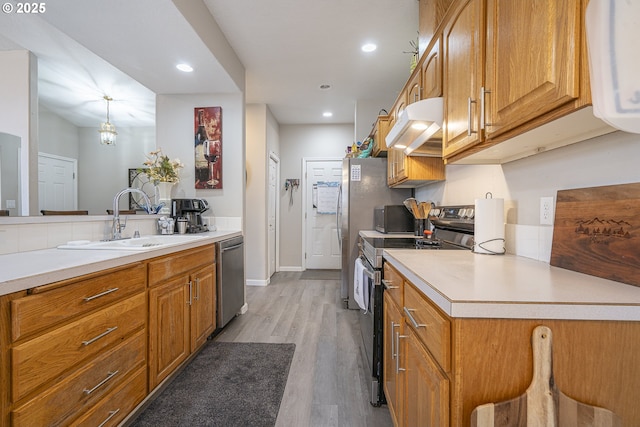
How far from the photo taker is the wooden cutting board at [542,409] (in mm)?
641

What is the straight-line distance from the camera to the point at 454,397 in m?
0.69

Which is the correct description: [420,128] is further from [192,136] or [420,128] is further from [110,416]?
[192,136]

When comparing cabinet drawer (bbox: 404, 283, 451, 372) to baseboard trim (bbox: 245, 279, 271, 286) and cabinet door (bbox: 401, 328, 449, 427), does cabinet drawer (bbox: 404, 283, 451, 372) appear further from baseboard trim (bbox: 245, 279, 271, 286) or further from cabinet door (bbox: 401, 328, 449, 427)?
baseboard trim (bbox: 245, 279, 271, 286)

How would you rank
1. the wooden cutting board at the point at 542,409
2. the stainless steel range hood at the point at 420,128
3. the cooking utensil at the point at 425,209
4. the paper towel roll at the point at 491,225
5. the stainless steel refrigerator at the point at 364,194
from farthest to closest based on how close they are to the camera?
the stainless steel refrigerator at the point at 364,194 < the cooking utensil at the point at 425,209 < the stainless steel range hood at the point at 420,128 < the paper towel roll at the point at 491,225 < the wooden cutting board at the point at 542,409

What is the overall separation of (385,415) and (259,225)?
9.86 feet

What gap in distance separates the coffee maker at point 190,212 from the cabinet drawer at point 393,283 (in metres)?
1.98

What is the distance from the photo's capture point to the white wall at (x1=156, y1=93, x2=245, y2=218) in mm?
3080

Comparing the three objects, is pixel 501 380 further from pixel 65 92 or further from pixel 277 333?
pixel 65 92

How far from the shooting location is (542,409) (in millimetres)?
650

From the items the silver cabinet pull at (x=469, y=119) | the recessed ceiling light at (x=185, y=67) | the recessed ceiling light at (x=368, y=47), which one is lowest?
the silver cabinet pull at (x=469, y=119)

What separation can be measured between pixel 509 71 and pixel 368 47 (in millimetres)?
2112

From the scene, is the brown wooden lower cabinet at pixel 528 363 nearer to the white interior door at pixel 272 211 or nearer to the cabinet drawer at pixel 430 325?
the cabinet drawer at pixel 430 325

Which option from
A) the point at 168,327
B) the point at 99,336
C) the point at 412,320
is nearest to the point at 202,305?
the point at 168,327

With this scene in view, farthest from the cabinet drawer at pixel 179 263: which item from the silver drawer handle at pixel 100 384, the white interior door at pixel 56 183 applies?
the white interior door at pixel 56 183
